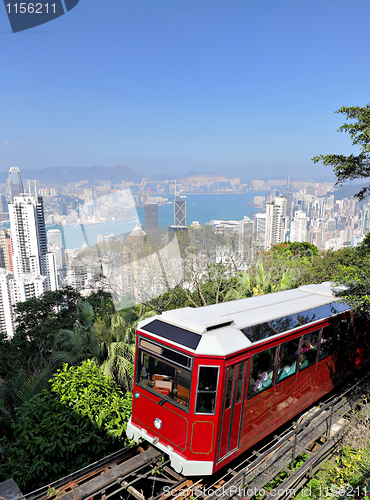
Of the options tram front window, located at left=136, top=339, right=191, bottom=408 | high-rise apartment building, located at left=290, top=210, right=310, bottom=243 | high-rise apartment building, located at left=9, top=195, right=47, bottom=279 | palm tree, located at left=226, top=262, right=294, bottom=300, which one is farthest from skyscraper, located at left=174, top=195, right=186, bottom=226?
high-rise apartment building, located at left=290, top=210, right=310, bottom=243

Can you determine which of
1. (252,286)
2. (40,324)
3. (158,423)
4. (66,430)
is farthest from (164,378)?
(40,324)

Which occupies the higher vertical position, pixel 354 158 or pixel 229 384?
pixel 354 158

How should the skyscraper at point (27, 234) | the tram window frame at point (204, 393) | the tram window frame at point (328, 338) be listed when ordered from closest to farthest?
1. the tram window frame at point (204, 393)
2. the tram window frame at point (328, 338)
3. the skyscraper at point (27, 234)

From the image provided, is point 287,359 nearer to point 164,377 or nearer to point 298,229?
point 164,377

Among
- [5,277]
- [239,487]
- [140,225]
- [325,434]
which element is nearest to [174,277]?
[140,225]

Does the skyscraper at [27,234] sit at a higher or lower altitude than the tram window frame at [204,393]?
lower

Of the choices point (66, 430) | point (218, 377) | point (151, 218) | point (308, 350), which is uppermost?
point (151, 218)

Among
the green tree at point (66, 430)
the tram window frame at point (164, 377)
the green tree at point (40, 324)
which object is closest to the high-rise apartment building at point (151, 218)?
the green tree at point (40, 324)

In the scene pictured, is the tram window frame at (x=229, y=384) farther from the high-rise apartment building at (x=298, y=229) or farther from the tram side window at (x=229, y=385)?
the high-rise apartment building at (x=298, y=229)
